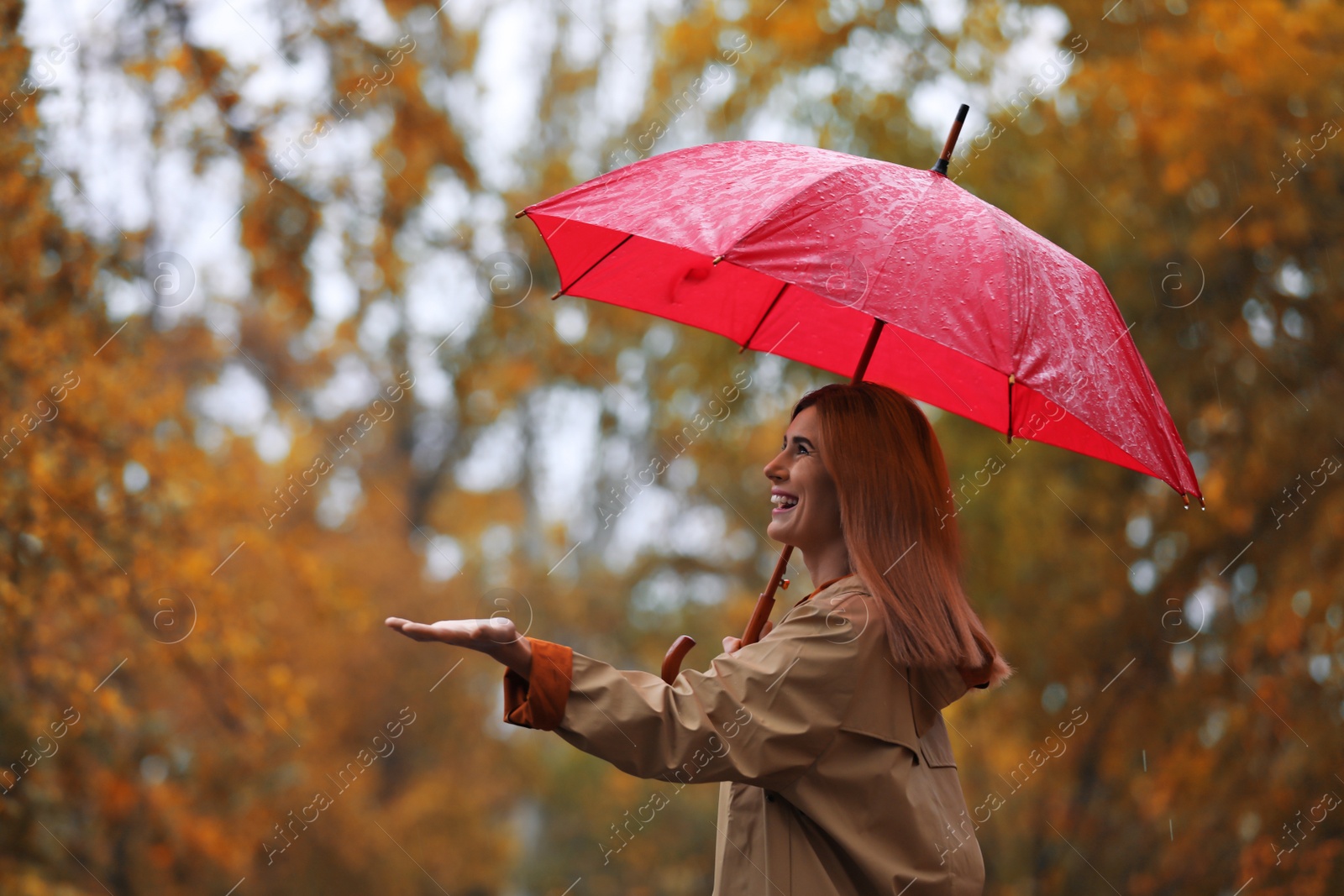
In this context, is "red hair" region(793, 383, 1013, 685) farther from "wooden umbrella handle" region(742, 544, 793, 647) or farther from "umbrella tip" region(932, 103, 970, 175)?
"umbrella tip" region(932, 103, 970, 175)

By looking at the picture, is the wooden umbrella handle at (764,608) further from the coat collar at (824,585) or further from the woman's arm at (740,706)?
the woman's arm at (740,706)

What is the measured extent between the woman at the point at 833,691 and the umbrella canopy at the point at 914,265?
13.6 inches

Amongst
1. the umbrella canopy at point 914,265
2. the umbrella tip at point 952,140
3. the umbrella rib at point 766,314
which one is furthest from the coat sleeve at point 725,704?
the umbrella rib at point 766,314

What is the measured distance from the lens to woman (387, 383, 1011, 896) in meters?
2.15

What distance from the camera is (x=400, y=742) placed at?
14297mm

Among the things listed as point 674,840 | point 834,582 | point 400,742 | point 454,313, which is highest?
point 834,582

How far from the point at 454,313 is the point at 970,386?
10.7m

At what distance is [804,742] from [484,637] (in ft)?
2.11

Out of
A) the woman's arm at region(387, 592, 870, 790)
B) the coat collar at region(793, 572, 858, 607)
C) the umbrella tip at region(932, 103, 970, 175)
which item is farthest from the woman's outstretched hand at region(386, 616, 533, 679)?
the umbrella tip at region(932, 103, 970, 175)

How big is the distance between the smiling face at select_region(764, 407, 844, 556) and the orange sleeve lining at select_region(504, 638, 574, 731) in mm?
A: 694

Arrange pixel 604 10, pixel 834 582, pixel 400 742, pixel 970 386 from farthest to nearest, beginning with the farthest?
pixel 604 10, pixel 400 742, pixel 970 386, pixel 834 582

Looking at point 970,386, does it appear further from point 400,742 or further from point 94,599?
point 400,742

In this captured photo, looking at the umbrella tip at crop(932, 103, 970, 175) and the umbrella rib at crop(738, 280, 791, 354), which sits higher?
the umbrella tip at crop(932, 103, 970, 175)

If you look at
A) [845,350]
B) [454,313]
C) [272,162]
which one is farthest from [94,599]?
[454,313]
